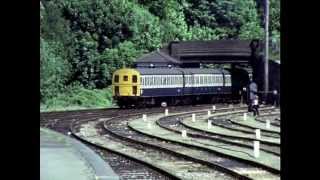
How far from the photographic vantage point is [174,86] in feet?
148

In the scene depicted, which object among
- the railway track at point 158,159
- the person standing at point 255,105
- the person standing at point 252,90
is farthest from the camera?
the person standing at point 255,105

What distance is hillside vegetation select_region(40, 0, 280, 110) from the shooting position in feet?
149

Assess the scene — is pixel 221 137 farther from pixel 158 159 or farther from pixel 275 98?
pixel 275 98

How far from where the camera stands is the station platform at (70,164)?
35.2 feet

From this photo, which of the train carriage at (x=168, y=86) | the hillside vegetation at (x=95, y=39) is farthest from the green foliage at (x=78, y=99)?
the train carriage at (x=168, y=86)

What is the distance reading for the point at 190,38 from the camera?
62.6 m

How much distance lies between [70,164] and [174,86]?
108 feet

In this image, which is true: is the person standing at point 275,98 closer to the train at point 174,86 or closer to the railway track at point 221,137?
the train at point 174,86

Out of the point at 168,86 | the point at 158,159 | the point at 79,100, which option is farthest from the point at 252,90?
the point at 79,100

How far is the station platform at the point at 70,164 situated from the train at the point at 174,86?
995 inches

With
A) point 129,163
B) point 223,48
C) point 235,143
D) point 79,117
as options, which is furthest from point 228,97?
point 129,163

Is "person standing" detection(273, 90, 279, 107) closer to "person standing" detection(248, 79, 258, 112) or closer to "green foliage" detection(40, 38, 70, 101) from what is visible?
"person standing" detection(248, 79, 258, 112)
